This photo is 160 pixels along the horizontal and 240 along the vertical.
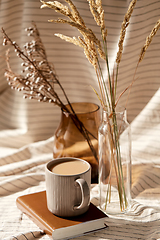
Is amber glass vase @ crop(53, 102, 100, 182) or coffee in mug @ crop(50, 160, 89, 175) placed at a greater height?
amber glass vase @ crop(53, 102, 100, 182)

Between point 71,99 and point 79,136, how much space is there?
18.1 inches

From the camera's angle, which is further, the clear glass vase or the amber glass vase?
the amber glass vase

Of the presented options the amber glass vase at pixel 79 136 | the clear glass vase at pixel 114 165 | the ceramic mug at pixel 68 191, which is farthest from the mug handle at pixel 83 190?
the amber glass vase at pixel 79 136

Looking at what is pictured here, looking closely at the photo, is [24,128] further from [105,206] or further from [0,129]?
[105,206]

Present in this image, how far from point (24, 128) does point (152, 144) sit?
0.57 m

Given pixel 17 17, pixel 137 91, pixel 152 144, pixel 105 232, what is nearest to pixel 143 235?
pixel 105 232

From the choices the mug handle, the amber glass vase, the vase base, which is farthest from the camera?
the amber glass vase

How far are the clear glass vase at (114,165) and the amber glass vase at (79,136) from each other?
0.43 ft

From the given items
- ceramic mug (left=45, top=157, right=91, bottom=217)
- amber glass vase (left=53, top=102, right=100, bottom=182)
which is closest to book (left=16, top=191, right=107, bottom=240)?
ceramic mug (left=45, top=157, right=91, bottom=217)

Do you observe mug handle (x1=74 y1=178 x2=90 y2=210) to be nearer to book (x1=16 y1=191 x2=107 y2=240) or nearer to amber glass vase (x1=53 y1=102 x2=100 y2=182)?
book (x1=16 y1=191 x2=107 y2=240)

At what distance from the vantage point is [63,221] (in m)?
0.75

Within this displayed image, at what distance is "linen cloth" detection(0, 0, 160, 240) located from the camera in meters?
1.00

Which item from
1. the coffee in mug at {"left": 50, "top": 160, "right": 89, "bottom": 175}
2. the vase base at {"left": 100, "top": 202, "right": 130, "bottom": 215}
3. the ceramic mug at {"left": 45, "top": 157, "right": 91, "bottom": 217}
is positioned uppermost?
the coffee in mug at {"left": 50, "top": 160, "right": 89, "bottom": 175}

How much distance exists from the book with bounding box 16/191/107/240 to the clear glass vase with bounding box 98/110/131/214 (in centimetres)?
7
